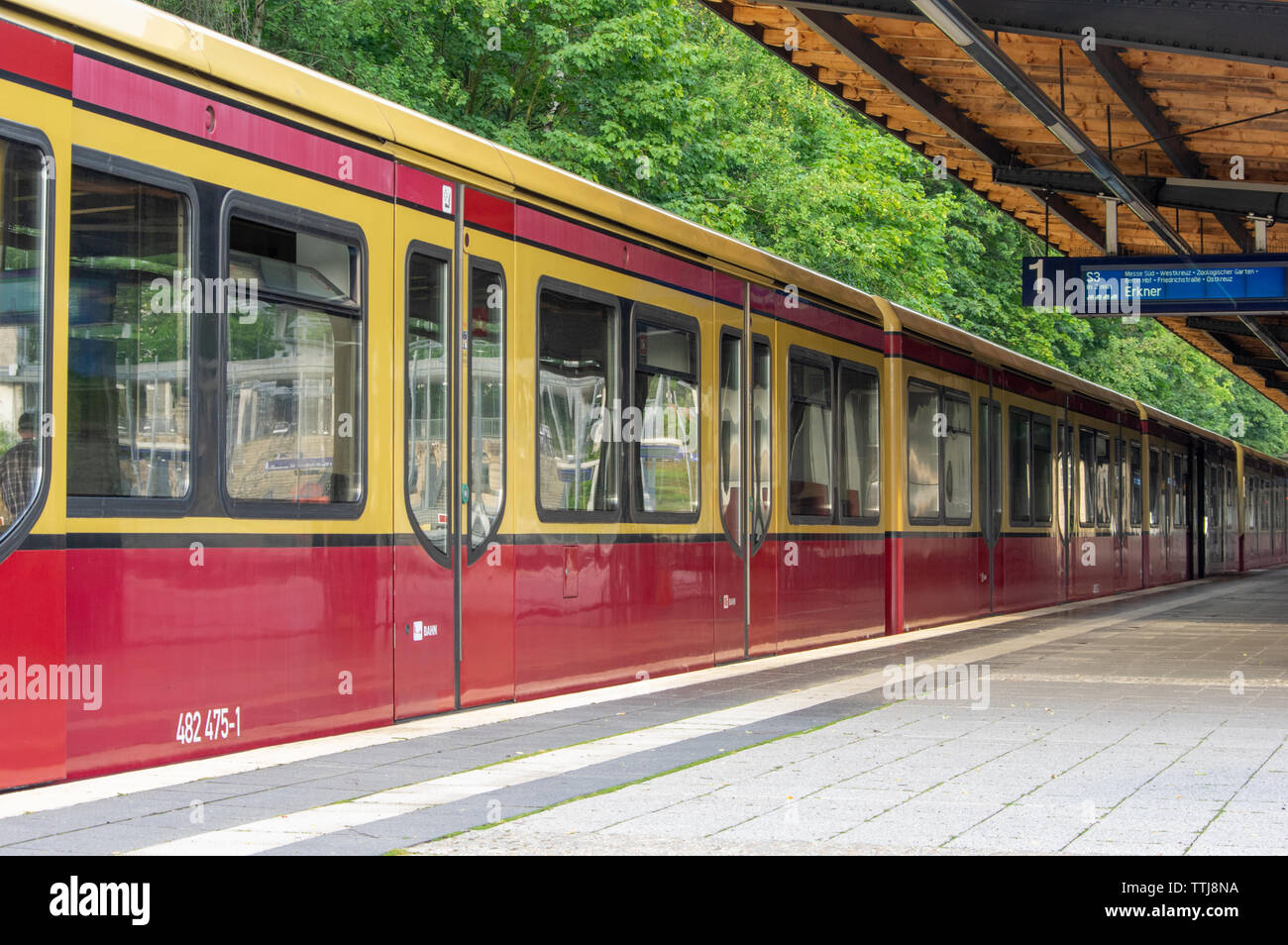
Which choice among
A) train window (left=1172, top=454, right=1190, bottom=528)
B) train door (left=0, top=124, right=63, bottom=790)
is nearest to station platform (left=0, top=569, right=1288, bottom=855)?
train door (left=0, top=124, right=63, bottom=790)

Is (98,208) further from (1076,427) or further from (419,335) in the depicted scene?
(1076,427)

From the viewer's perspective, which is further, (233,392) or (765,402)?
(765,402)

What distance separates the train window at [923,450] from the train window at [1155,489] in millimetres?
13112

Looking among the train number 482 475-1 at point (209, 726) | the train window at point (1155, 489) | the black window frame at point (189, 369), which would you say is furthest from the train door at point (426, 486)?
the train window at point (1155, 489)

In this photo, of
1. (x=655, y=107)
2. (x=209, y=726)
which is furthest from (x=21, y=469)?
(x=655, y=107)

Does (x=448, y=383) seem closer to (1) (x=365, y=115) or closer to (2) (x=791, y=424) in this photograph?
(1) (x=365, y=115)

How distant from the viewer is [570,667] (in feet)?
32.3

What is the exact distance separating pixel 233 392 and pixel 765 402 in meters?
6.52

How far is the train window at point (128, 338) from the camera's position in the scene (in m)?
6.20

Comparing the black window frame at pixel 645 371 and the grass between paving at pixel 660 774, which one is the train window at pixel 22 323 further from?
the black window frame at pixel 645 371

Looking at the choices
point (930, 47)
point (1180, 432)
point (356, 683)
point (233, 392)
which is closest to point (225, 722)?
point (356, 683)

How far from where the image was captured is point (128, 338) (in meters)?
6.43

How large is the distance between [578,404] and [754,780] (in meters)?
3.76

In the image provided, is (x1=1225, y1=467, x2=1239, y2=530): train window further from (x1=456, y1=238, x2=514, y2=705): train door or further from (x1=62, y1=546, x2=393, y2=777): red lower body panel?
A: (x1=62, y1=546, x2=393, y2=777): red lower body panel
